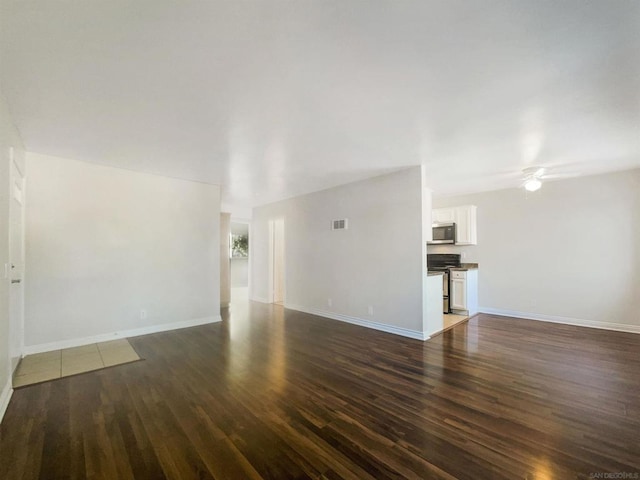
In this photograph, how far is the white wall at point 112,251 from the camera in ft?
11.3

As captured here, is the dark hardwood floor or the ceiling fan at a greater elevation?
the ceiling fan

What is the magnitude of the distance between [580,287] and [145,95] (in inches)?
258

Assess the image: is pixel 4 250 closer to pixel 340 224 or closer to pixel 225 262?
pixel 340 224

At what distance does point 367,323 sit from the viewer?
4617 mm

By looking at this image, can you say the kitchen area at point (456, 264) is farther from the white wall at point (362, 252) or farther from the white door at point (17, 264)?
the white door at point (17, 264)

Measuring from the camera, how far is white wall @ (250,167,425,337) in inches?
160

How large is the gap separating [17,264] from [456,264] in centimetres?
705

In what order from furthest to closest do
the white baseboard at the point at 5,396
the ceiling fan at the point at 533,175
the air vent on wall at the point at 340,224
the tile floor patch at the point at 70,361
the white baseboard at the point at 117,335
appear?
the air vent on wall at the point at 340,224, the ceiling fan at the point at 533,175, the white baseboard at the point at 117,335, the tile floor patch at the point at 70,361, the white baseboard at the point at 5,396

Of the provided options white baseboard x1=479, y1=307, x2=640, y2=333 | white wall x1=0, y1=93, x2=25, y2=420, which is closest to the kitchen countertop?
white baseboard x1=479, y1=307, x2=640, y2=333

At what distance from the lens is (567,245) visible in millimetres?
4816

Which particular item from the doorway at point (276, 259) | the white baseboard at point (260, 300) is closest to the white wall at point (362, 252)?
the doorway at point (276, 259)

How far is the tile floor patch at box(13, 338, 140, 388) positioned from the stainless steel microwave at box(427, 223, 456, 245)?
18.5 feet

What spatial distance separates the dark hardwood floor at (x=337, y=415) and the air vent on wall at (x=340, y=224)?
7.10ft

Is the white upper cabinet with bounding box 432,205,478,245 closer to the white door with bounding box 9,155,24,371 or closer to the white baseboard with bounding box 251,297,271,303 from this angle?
the white baseboard with bounding box 251,297,271,303
